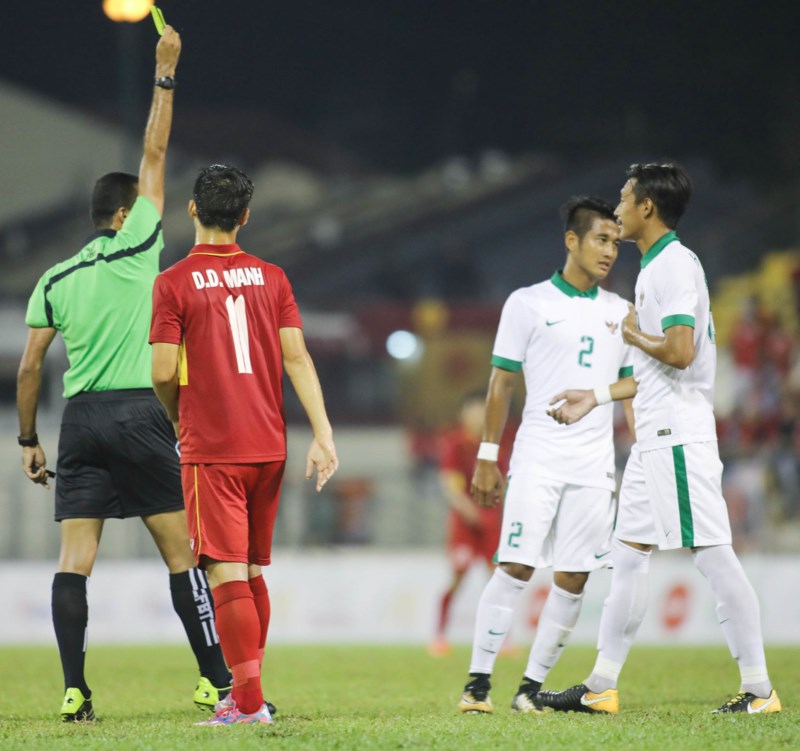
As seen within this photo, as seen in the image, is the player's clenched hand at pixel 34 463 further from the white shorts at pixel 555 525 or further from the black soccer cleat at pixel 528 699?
the black soccer cleat at pixel 528 699

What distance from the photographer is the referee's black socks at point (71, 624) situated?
622cm

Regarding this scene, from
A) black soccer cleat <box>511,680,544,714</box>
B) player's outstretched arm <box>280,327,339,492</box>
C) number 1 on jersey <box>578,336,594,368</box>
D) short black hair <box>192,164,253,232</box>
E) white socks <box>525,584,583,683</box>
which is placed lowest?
black soccer cleat <box>511,680,544,714</box>

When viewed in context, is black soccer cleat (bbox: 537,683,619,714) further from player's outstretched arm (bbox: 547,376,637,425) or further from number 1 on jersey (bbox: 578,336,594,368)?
number 1 on jersey (bbox: 578,336,594,368)

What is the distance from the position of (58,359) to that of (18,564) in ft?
39.4

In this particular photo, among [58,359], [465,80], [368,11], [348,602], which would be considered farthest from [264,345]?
[368,11]

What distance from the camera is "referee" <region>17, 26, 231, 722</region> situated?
636 cm

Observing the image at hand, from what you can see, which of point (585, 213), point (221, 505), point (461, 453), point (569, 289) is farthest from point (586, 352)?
point (461, 453)

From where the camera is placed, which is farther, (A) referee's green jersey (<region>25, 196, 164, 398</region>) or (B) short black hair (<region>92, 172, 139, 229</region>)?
(B) short black hair (<region>92, 172, 139, 229</region>)

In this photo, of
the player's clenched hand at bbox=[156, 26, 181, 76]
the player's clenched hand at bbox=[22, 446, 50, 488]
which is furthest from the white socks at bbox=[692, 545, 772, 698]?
the player's clenched hand at bbox=[156, 26, 181, 76]

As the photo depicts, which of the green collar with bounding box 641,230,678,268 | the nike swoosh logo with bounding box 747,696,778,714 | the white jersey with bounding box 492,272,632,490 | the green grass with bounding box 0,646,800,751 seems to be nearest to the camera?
the green grass with bounding box 0,646,800,751

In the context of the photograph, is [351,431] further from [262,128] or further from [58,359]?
[262,128]

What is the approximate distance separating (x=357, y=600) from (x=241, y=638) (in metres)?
10.5

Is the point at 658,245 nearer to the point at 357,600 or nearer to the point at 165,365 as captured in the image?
the point at 165,365

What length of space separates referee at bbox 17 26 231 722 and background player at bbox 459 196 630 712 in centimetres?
141
